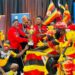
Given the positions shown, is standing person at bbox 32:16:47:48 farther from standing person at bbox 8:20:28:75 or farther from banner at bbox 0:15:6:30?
banner at bbox 0:15:6:30

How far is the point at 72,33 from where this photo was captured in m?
6.14

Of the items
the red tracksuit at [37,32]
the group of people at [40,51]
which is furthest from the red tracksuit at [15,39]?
the red tracksuit at [37,32]

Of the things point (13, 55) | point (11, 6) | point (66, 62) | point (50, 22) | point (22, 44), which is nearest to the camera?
point (66, 62)

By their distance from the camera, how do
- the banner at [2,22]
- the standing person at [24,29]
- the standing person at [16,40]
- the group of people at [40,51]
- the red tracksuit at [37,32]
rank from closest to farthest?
the group of people at [40,51], the red tracksuit at [37,32], the standing person at [16,40], the standing person at [24,29], the banner at [2,22]

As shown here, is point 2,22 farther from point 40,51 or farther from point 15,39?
point 40,51

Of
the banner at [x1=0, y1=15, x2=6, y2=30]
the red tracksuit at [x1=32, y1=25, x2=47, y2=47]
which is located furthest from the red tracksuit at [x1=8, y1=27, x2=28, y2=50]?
the banner at [x1=0, y1=15, x2=6, y2=30]

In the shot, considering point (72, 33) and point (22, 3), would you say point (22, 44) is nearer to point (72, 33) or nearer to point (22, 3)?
point (72, 33)

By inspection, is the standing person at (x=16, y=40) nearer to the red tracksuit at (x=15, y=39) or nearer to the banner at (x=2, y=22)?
the red tracksuit at (x=15, y=39)

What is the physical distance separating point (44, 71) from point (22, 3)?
7.41 metres

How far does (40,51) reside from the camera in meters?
6.60

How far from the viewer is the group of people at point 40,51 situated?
6082 millimetres

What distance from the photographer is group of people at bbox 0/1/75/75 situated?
608cm

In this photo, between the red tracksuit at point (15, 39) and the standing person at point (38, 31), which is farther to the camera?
the red tracksuit at point (15, 39)

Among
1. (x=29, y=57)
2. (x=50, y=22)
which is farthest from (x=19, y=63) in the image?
(x=50, y=22)
